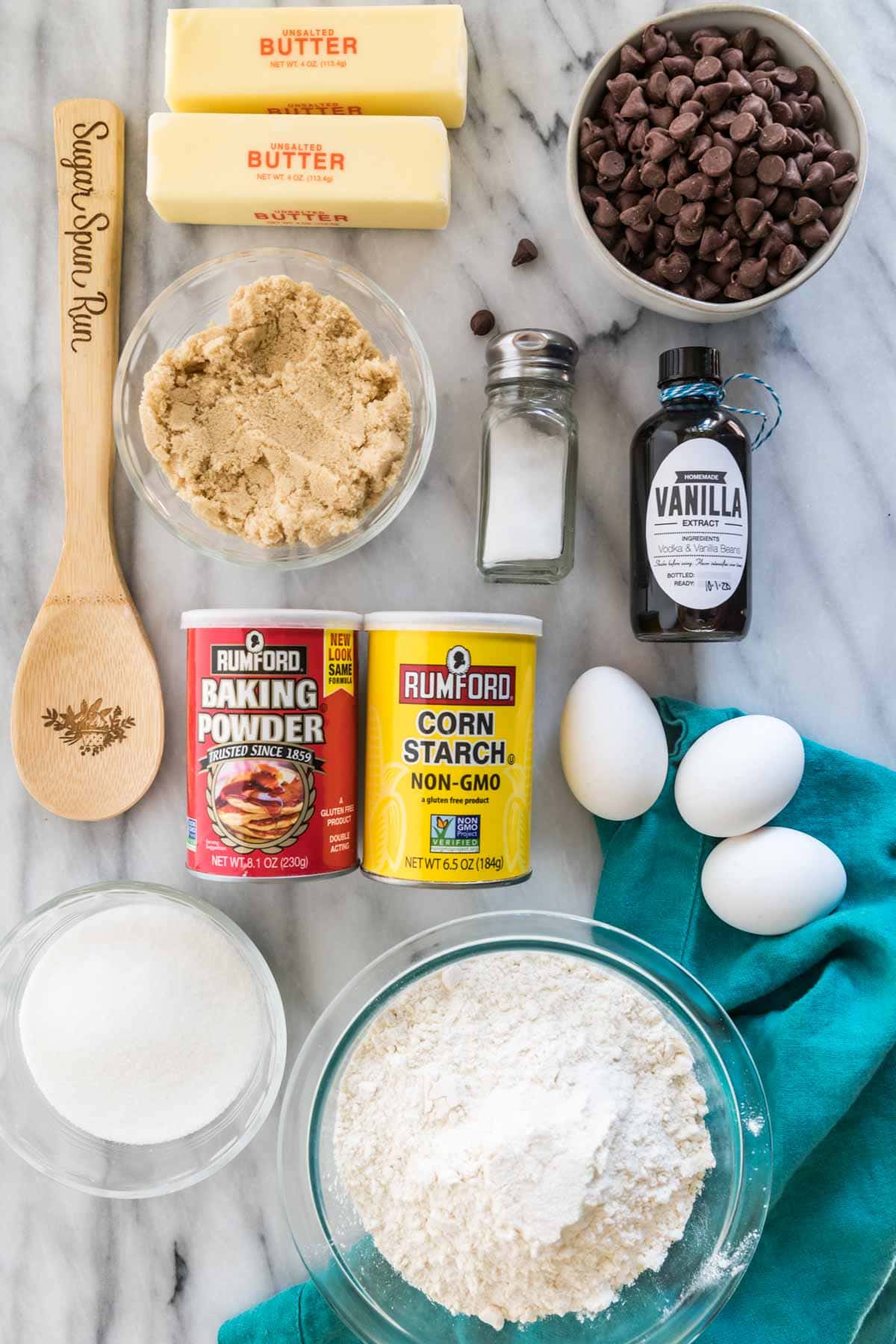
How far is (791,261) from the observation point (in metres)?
0.94

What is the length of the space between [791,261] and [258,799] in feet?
2.39

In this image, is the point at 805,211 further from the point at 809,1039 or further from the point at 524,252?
the point at 809,1039

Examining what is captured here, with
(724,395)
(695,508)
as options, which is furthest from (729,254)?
(695,508)

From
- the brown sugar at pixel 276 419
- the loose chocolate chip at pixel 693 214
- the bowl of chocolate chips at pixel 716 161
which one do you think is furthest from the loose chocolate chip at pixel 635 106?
the brown sugar at pixel 276 419

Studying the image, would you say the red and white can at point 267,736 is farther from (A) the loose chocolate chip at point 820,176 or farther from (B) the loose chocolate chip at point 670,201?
(A) the loose chocolate chip at point 820,176

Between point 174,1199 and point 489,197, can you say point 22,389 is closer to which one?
point 489,197

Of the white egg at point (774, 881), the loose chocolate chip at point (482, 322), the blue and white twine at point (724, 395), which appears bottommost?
the white egg at point (774, 881)

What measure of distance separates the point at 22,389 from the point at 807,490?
0.88 meters

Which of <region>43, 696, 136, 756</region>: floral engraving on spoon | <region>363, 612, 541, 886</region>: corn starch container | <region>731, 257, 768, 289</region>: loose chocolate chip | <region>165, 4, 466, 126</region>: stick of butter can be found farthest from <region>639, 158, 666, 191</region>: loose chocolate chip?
<region>43, 696, 136, 756</region>: floral engraving on spoon

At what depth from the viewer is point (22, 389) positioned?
3.53ft

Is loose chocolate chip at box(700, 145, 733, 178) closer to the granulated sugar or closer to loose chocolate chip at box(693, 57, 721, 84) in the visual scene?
loose chocolate chip at box(693, 57, 721, 84)

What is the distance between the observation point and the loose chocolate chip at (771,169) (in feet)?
3.00

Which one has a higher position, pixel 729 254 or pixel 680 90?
pixel 680 90

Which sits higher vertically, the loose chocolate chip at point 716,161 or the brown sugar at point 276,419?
the loose chocolate chip at point 716,161
